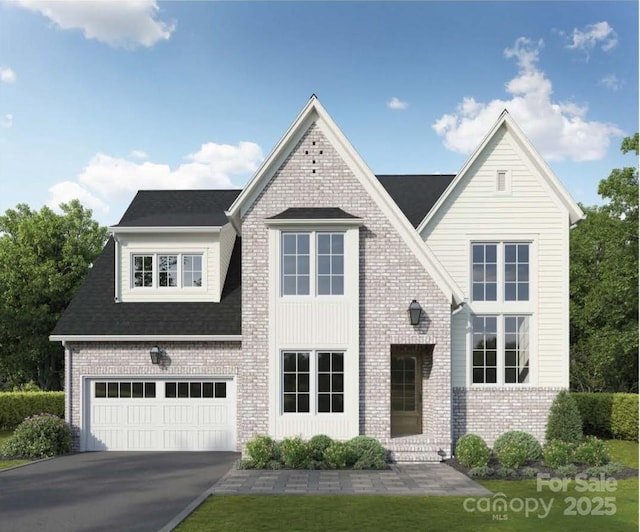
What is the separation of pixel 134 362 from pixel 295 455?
597cm

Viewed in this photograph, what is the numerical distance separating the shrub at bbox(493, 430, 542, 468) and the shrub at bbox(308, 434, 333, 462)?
4530 mm

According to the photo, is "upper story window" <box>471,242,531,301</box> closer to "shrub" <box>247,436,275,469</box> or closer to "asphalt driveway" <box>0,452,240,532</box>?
"shrub" <box>247,436,275,469</box>

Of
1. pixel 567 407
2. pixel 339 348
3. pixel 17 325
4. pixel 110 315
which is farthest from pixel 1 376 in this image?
pixel 567 407

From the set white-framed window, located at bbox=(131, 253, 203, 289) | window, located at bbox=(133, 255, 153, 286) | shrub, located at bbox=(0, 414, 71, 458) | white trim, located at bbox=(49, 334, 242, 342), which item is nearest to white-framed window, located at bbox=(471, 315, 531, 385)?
white trim, located at bbox=(49, 334, 242, 342)

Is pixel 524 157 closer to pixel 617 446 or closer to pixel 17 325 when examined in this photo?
pixel 617 446

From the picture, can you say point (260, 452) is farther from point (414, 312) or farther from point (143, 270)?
point (143, 270)

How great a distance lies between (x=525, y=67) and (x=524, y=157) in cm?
517

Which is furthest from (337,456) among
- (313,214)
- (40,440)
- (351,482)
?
(40,440)

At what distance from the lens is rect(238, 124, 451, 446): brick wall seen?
595 inches

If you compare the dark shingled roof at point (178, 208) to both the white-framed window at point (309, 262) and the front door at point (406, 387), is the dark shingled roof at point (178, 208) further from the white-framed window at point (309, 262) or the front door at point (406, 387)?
the front door at point (406, 387)

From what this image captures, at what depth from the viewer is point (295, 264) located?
600 inches

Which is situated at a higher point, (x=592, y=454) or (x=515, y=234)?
(x=515, y=234)

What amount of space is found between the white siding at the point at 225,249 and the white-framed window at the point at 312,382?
4.20 metres

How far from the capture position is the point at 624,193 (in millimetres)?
24969
